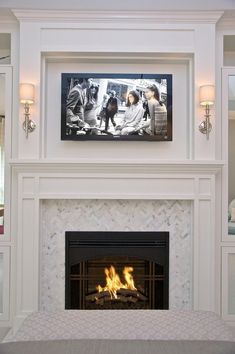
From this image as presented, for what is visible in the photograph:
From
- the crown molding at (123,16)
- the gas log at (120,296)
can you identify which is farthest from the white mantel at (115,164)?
the gas log at (120,296)

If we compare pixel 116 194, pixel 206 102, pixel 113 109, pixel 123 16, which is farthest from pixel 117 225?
pixel 123 16

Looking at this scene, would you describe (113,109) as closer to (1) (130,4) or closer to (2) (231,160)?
(1) (130,4)

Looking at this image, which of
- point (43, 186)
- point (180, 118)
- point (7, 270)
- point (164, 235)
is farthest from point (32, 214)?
point (180, 118)

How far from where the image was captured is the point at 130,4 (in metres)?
3.14

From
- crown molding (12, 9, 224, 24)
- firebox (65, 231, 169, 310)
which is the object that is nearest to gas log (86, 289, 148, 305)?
firebox (65, 231, 169, 310)

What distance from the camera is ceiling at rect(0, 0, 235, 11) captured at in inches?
122

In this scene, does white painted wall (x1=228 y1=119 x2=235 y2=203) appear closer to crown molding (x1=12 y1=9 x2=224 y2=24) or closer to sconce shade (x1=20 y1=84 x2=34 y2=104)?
crown molding (x1=12 y1=9 x2=224 y2=24)

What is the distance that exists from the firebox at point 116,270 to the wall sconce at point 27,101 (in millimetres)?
974

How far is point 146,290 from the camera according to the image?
3.32 metres

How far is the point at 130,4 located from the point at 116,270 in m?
2.34

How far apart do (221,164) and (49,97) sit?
5.32 feet

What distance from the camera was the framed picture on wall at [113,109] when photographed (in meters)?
3.21

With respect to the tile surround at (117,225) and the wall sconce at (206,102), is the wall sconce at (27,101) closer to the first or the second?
the tile surround at (117,225)

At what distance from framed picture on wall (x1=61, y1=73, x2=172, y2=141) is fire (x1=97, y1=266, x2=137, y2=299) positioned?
1.19 m
